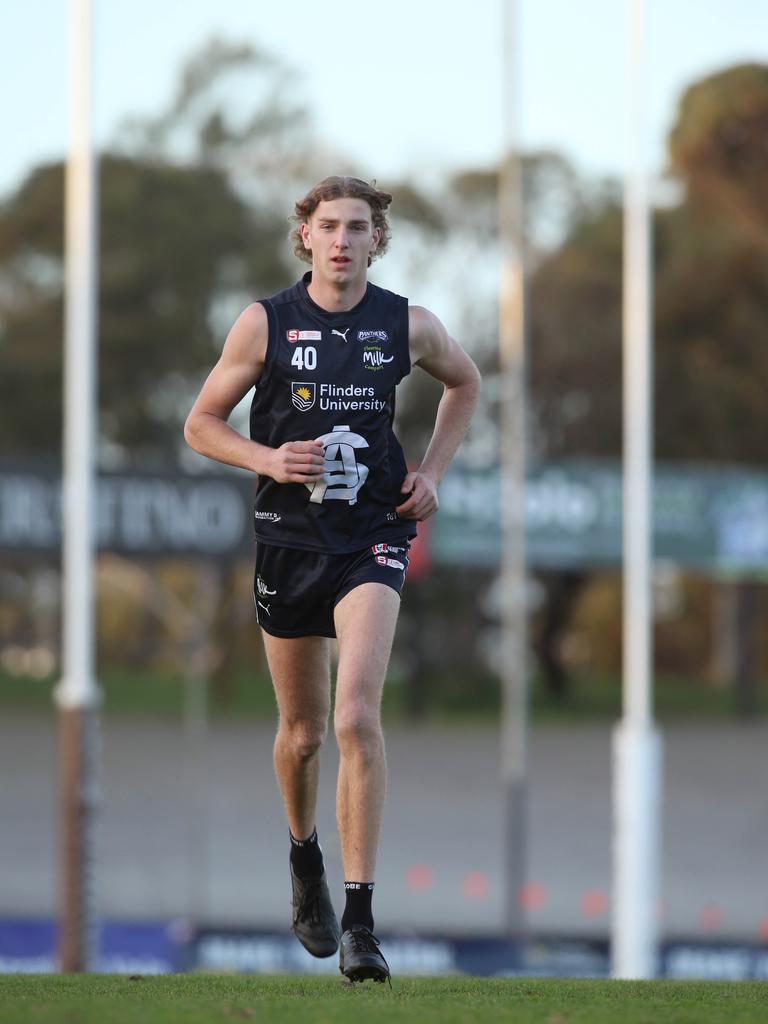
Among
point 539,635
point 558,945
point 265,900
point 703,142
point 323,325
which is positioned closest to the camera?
point 323,325

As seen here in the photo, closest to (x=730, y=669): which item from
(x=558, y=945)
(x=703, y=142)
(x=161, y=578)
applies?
(x=161, y=578)

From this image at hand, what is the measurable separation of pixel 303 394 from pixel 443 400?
2.19 feet

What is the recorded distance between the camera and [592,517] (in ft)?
82.8

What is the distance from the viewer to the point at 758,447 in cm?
4412

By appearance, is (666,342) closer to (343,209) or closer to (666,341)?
(666,341)

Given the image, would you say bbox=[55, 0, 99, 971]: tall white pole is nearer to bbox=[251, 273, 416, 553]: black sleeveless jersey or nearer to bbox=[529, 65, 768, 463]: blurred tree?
bbox=[251, 273, 416, 553]: black sleeveless jersey

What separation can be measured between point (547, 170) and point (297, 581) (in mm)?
36501

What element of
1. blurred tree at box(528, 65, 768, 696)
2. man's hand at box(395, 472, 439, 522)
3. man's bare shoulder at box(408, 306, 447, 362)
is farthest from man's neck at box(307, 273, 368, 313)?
blurred tree at box(528, 65, 768, 696)

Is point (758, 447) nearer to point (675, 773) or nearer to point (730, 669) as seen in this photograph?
point (675, 773)

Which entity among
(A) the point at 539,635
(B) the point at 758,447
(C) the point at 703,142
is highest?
(C) the point at 703,142

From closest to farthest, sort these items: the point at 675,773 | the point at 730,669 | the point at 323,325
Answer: the point at 323,325 → the point at 675,773 → the point at 730,669

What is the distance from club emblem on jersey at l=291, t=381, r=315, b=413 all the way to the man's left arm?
424 millimetres

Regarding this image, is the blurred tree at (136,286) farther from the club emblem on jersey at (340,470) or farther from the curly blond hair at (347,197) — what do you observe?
the club emblem on jersey at (340,470)

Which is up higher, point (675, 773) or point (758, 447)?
point (758, 447)
